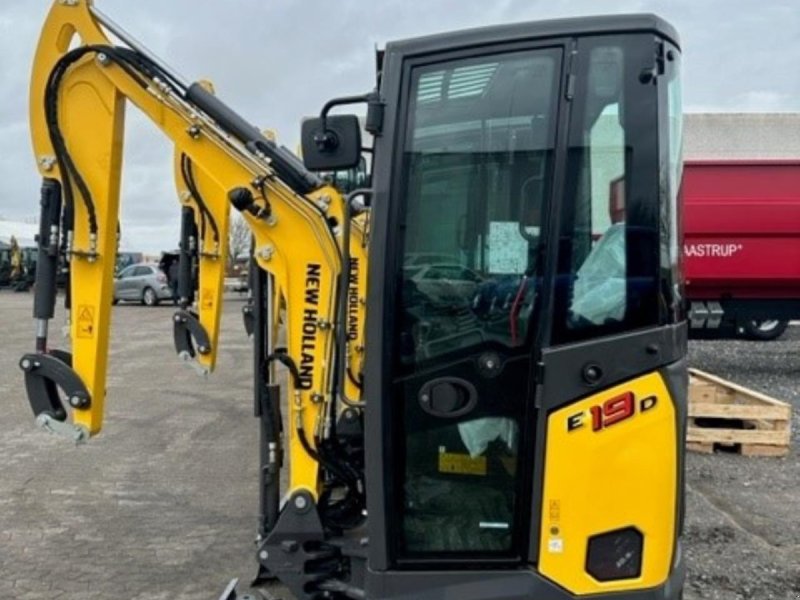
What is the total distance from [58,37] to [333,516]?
94.5 inches

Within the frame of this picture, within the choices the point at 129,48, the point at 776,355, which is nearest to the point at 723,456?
the point at 129,48

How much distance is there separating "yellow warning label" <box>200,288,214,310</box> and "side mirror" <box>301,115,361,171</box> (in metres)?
2.33

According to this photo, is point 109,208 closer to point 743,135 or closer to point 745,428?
point 745,428

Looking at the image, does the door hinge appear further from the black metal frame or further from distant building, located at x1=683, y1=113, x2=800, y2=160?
distant building, located at x1=683, y1=113, x2=800, y2=160

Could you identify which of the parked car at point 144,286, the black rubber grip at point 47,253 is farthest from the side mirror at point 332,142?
the parked car at point 144,286

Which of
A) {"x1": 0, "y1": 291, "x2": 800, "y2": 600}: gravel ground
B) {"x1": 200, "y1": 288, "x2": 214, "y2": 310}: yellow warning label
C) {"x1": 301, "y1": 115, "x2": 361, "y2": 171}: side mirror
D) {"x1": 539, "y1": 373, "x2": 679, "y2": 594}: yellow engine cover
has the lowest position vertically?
{"x1": 0, "y1": 291, "x2": 800, "y2": 600}: gravel ground

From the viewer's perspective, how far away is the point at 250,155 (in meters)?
3.25

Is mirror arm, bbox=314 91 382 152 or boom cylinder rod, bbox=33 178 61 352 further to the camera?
boom cylinder rod, bbox=33 178 61 352

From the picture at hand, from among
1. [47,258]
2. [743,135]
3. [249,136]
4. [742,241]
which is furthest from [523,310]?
[743,135]

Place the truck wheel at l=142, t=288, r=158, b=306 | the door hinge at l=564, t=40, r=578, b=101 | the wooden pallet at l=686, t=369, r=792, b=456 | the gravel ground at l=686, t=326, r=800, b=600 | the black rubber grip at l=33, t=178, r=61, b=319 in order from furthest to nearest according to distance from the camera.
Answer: the truck wheel at l=142, t=288, r=158, b=306, the wooden pallet at l=686, t=369, r=792, b=456, the gravel ground at l=686, t=326, r=800, b=600, the black rubber grip at l=33, t=178, r=61, b=319, the door hinge at l=564, t=40, r=578, b=101

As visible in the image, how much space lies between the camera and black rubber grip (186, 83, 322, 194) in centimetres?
322

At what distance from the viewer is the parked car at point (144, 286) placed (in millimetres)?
26609

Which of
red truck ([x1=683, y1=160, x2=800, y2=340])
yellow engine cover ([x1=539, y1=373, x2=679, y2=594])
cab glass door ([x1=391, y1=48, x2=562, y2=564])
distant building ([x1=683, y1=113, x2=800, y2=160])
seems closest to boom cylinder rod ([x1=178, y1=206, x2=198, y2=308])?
cab glass door ([x1=391, y1=48, x2=562, y2=564])

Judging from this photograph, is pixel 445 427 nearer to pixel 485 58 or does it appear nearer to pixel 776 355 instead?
pixel 485 58
